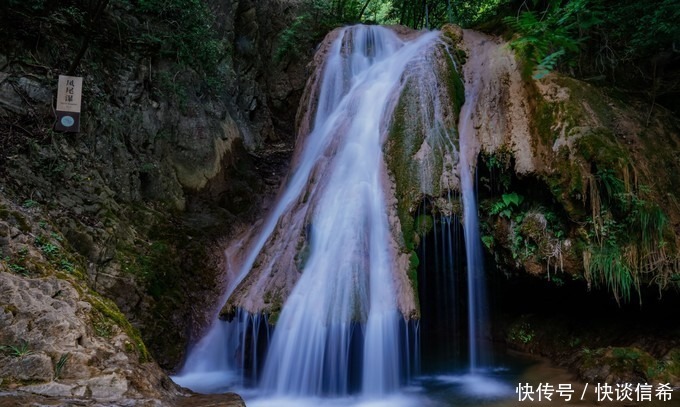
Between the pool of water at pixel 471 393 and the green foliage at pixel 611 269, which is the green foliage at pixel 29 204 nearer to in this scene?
the pool of water at pixel 471 393

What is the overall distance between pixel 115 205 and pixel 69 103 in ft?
5.50

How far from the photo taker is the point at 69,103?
666 cm

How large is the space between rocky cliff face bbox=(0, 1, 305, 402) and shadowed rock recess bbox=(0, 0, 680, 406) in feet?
0.09

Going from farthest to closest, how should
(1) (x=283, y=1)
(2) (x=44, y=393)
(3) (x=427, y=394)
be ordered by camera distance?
(1) (x=283, y=1) < (3) (x=427, y=394) < (2) (x=44, y=393)

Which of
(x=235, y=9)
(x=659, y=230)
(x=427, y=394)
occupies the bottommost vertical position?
(x=427, y=394)

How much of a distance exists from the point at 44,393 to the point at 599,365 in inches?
246

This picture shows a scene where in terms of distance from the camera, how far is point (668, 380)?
5.38m

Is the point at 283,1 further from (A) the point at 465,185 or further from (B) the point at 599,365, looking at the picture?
(B) the point at 599,365

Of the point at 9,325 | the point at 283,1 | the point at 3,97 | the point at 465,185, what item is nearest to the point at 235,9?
the point at 283,1

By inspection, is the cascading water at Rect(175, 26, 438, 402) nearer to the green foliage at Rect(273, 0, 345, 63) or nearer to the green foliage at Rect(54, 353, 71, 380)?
the green foliage at Rect(54, 353, 71, 380)

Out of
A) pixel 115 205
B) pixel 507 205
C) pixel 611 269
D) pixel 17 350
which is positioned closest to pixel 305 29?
pixel 115 205

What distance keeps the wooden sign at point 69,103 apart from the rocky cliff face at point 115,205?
0.16 metres

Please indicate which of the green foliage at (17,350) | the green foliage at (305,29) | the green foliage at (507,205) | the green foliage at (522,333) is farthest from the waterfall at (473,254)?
the green foliage at (305,29)

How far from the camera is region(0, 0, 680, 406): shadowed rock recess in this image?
4.96 meters
